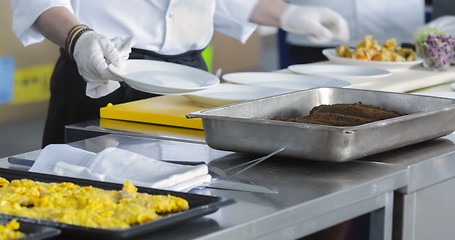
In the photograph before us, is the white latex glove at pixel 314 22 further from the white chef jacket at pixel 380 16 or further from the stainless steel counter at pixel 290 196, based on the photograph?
the stainless steel counter at pixel 290 196

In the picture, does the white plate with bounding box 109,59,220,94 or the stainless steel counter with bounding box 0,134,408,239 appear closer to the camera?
the stainless steel counter with bounding box 0,134,408,239

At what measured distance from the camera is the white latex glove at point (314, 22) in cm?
266

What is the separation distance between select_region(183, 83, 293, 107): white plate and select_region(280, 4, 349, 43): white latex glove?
2.02 feet

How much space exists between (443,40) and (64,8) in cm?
115

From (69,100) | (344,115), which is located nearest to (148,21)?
(69,100)

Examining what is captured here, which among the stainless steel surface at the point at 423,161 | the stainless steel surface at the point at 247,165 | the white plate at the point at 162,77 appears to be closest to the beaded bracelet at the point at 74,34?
the white plate at the point at 162,77

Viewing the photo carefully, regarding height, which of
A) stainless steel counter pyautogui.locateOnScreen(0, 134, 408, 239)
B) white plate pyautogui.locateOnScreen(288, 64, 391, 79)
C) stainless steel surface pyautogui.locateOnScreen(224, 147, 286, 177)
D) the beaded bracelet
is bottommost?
stainless steel counter pyautogui.locateOnScreen(0, 134, 408, 239)

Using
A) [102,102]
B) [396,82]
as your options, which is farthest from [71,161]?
[396,82]

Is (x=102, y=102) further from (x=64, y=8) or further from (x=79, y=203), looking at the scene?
(x=79, y=203)

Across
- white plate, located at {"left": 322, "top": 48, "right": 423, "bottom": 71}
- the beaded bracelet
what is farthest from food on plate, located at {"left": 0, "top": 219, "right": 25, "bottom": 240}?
white plate, located at {"left": 322, "top": 48, "right": 423, "bottom": 71}

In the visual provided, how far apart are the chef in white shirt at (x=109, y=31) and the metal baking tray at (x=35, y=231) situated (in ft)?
2.82

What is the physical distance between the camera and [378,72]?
240 centimetres

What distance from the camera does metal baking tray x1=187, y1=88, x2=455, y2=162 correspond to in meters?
1.42

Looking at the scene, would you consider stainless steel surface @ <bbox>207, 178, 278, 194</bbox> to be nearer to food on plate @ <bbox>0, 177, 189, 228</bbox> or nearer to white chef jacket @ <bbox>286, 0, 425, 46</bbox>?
food on plate @ <bbox>0, 177, 189, 228</bbox>
